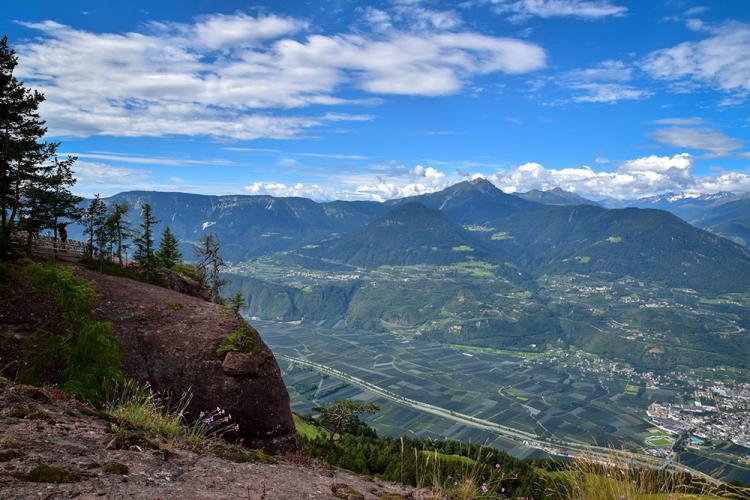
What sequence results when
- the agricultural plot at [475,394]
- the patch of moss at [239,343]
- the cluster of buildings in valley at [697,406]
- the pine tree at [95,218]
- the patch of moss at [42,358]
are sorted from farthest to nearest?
the cluster of buildings in valley at [697,406], the agricultural plot at [475,394], the pine tree at [95,218], the patch of moss at [239,343], the patch of moss at [42,358]

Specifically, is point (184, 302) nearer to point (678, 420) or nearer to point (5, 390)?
point (5, 390)

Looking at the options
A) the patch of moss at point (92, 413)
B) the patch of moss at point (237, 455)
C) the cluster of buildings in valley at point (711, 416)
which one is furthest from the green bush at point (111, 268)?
the cluster of buildings in valley at point (711, 416)

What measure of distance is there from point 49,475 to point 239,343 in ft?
49.9

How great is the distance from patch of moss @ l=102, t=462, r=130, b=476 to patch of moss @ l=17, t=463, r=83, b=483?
1.47ft

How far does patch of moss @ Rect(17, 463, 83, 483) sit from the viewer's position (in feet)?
17.3

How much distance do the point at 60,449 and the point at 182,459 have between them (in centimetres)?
188

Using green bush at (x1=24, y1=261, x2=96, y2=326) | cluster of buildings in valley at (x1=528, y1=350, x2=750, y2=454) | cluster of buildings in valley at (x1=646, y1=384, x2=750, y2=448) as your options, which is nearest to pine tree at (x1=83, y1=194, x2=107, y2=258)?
green bush at (x1=24, y1=261, x2=96, y2=326)

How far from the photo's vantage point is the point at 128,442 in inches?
283

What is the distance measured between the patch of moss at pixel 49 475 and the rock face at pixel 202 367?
1311 centimetres

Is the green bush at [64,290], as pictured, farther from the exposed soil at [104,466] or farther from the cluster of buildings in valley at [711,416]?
the cluster of buildings in valley at [711,416]

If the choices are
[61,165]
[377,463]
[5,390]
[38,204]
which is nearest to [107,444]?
[5,390]

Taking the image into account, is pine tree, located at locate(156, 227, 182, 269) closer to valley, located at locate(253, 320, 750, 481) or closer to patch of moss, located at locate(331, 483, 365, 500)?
patch of moss, located at locate(331, 483, 365, 500)

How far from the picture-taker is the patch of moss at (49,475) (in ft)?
17.3

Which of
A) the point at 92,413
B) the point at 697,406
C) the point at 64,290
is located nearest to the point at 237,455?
the point at 92,413
